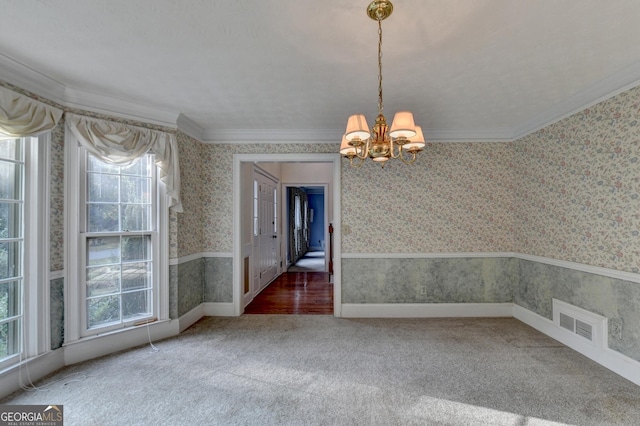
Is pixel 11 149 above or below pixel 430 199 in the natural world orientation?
above

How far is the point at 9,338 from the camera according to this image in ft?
7.23

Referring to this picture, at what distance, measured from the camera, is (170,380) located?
7.49 ft

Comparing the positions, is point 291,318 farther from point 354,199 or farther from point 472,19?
point 472,19

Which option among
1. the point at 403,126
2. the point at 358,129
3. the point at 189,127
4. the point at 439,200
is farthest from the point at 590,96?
the point at 189,127

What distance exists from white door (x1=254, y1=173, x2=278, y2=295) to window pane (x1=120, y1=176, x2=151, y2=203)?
2106 millimetres

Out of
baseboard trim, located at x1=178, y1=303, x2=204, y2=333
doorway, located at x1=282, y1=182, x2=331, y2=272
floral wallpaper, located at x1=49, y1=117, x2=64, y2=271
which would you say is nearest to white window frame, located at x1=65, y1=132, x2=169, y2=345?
floral wallpaper, located at x1=49, y1=117, x2=64, y2=271

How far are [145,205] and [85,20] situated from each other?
178 centimetres

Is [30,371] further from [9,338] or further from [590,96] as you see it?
[590,96]

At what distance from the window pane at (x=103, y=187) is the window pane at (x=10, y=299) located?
889mm

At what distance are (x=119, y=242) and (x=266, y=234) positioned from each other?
2906mm

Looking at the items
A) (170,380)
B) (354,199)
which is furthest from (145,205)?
(354,199)

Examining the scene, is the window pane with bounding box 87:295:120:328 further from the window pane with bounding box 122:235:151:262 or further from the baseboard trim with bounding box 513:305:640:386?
the baseboard trim with bounding box 513:305:640:386

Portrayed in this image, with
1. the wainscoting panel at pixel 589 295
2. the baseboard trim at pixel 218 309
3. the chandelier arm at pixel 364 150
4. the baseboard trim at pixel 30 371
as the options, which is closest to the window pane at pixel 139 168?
the baseboard trim at pixel 30 371

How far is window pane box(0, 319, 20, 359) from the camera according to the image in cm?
216
